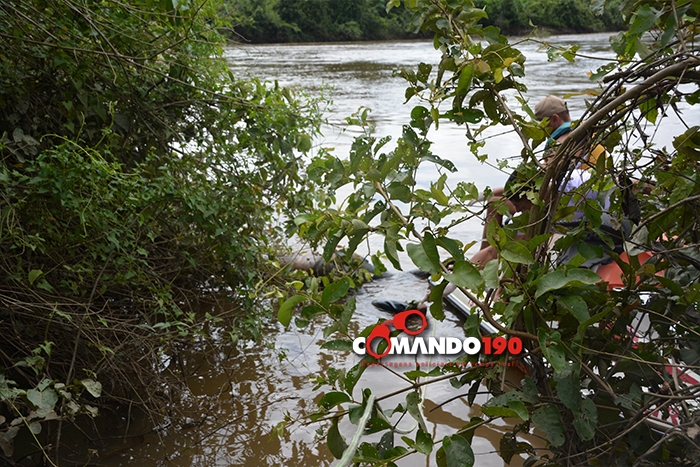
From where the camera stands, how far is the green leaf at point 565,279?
1494mm

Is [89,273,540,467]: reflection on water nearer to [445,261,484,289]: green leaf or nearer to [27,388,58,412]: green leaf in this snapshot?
[27,388,58,412]: green leaf

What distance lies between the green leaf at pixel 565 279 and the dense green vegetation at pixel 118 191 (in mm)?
1811

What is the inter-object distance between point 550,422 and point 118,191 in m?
2.13

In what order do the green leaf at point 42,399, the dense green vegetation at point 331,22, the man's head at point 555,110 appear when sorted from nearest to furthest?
the green leaf at point 42,399 → the man's head at point 555,110 → the dense green vegetation at point 331,22

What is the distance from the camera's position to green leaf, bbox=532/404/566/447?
1583 millimetres

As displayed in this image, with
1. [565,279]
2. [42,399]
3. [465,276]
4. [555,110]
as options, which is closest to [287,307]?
[465,276]

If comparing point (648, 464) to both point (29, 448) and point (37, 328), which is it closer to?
point (37, 328)

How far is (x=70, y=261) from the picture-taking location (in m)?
3.15

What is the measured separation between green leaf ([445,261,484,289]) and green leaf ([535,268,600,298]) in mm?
139

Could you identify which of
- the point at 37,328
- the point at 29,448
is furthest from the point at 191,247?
the point at 29,448

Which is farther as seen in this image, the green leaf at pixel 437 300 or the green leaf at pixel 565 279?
the green leaf at pixel 437 300

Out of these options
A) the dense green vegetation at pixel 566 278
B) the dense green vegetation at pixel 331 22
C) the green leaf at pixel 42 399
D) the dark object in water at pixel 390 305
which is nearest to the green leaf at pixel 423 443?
the dense green vegetation at pixel 566 278

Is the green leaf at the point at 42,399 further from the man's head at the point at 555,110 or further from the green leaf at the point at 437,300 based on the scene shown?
the man's head at the point at 555,110

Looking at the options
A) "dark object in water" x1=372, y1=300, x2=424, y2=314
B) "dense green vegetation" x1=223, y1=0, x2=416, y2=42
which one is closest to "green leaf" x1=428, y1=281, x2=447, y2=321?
"dark object in water" x1=372, y1=300, x2=424, y2=314
